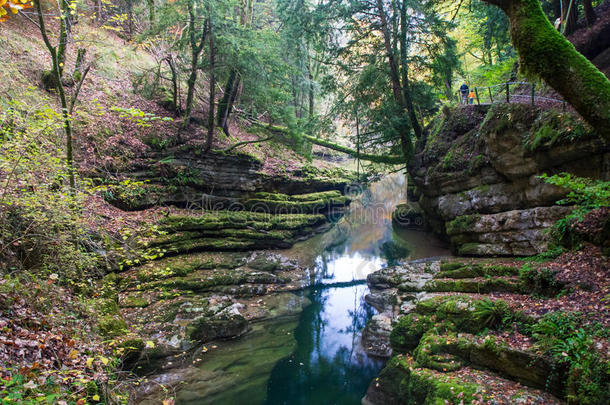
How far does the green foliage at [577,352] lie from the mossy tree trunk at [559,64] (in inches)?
107

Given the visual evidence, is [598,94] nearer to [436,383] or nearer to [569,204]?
[436,383]

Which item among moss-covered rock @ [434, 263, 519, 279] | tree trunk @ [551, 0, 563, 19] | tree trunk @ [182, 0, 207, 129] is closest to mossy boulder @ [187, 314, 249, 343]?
moss-covered rock @ [434, 263, 519, 279]

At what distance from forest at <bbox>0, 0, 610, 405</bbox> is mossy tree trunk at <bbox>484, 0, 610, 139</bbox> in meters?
0.03

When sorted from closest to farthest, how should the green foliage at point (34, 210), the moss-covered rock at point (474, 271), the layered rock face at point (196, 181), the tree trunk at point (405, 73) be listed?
the green foliage at point (34, 210) < the moss-covered rock at point (474, 271) < the layered rock face at point (196, 181) < the tree trunk at point (405, 73)

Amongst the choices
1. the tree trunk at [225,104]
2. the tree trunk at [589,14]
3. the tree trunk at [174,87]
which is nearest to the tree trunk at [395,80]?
the tree trunk at [589,14]

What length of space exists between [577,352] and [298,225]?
13.5 metres

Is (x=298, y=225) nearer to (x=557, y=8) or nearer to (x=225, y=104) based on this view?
(x=225, y=104)

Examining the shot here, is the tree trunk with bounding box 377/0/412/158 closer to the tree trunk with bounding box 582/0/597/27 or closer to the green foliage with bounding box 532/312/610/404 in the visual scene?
the tree trunk with bounding box 582/0/597/27

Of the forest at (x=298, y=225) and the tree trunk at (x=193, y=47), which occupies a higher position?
the tree trunk at (x=193, y=47)

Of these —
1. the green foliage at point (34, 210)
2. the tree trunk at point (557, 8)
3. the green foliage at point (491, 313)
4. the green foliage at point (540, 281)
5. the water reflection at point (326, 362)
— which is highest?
the tree trunk at point (557, 8)

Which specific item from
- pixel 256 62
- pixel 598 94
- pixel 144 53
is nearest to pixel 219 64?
pixel 256 62

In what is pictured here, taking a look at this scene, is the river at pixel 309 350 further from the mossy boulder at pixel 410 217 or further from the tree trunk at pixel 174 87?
A: the tree trunk at pixel 174 87

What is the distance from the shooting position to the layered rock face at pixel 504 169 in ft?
25.9

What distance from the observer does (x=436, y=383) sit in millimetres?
5098
